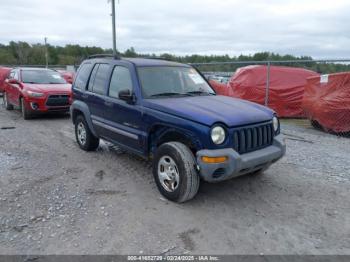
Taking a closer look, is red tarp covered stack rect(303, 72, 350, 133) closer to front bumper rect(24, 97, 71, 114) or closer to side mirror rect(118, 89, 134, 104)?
side mirror rect(118, 89, 134, 104)

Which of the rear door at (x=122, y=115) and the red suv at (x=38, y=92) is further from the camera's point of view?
the red suv at (x=38, y=92)

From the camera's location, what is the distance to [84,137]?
679 cm

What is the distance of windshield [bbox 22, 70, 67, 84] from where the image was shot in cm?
1116

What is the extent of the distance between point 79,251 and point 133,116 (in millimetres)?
2243

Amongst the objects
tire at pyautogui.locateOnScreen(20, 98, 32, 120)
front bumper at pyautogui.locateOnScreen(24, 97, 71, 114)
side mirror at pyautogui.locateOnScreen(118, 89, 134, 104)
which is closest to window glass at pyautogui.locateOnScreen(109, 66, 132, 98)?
side mirror at pyautogui.locateOnScreen(118, 89, 134, 104)

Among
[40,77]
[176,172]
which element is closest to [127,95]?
[176,172]

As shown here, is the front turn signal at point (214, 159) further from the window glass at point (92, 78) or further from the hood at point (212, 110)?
the window glass at point (92, 78)

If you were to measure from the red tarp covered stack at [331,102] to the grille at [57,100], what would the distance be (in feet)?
24.5

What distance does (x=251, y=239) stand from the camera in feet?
11.7

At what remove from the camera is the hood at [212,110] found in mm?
4102

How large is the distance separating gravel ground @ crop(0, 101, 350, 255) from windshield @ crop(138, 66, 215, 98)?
1.42 m

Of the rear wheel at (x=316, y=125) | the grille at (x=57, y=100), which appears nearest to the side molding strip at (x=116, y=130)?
the grille at (x=57, y=100)

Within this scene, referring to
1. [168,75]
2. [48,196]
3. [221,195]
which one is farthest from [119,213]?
[168,75]

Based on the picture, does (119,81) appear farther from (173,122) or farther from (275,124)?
(275,124)
